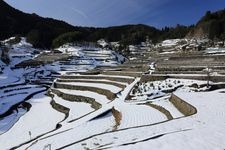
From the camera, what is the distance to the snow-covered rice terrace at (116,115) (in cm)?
1019

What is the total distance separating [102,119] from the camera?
18953mm

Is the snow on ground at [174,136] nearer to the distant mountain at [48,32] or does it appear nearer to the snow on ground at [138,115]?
the snow on ground at [138,115]

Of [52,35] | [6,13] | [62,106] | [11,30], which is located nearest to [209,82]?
[62,106]

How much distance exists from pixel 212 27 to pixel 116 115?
210 feet

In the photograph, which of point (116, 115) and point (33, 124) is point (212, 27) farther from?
point (116, 115)

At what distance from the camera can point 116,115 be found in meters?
19.0

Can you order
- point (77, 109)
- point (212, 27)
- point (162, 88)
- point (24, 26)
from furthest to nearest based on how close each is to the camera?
point (24, 26) → point (212, 27) → point (77, 109) → point (162, 88)

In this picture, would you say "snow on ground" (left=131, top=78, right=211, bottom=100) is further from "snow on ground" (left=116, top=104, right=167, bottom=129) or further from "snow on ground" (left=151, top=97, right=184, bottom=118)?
"snow on ground" (left=116, top=104, right=167, bottom=129)

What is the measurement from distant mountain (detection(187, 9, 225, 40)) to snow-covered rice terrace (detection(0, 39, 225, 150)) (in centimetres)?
4479

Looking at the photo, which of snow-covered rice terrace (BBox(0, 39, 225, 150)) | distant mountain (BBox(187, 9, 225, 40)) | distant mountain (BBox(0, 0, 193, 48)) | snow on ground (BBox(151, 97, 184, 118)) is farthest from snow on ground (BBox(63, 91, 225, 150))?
distant mountain (BBox(0, 0, 193, 48))

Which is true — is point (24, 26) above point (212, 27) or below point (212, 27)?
above

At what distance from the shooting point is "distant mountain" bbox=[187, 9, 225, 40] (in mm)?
75250

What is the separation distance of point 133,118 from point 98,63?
5099 cm

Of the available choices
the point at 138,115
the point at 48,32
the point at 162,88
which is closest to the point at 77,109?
the point at 162,88
